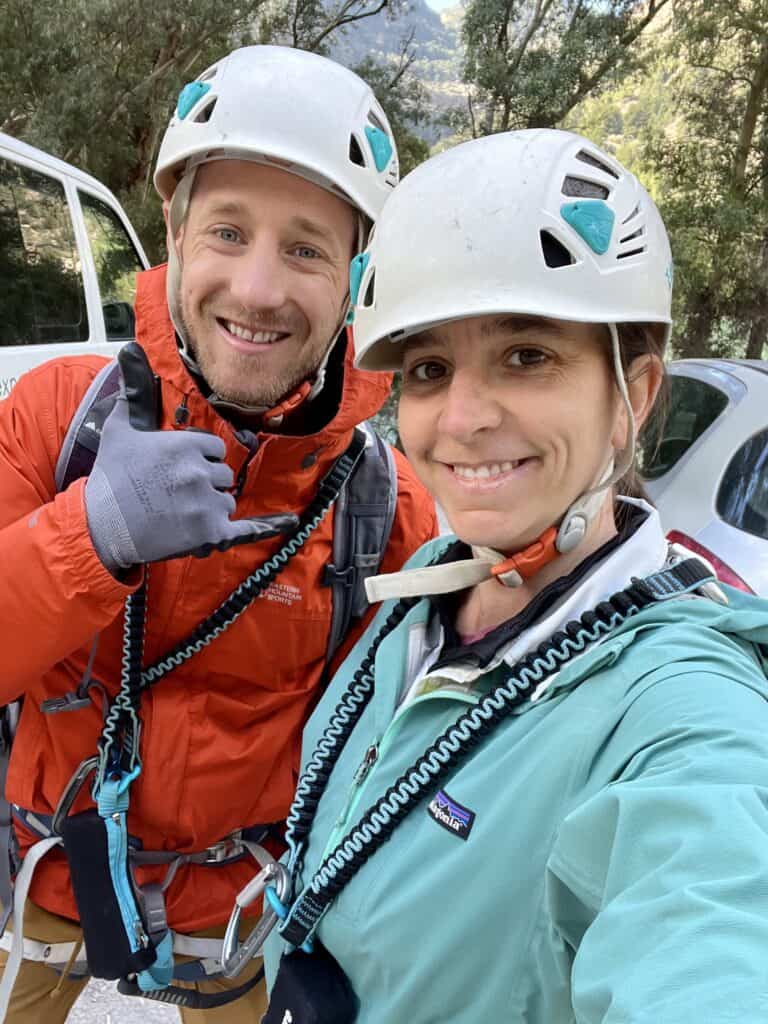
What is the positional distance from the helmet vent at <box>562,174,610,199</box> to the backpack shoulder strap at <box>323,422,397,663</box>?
2.55 feet

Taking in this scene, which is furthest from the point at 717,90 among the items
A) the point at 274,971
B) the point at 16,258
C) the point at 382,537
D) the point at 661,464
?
the point at 274,971

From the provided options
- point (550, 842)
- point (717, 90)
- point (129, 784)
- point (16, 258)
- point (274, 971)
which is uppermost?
point (717, 90)

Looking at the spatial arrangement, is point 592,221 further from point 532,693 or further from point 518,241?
point 532,693

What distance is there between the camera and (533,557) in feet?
3.78

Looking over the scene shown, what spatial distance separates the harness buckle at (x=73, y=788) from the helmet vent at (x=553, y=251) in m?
1.27

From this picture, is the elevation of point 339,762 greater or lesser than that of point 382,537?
lesser

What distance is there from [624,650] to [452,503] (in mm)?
343

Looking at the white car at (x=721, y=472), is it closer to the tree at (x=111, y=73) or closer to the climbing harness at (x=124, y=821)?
the climbing harness at (x=124, y=821)

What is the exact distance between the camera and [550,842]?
850 mm

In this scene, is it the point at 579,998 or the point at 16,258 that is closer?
the point at 579,998

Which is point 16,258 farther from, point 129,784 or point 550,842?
point 550,842

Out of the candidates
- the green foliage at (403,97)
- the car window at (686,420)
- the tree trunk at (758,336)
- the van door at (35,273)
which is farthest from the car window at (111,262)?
the tree trunk at (758,336)

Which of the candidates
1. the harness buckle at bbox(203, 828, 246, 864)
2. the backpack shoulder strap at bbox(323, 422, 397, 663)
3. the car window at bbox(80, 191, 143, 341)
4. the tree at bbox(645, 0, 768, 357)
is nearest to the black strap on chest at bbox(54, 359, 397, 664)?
the backpack shoulder strap at bbox(323, 422, 397, 663)

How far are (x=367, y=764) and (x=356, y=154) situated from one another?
1.23 meters
